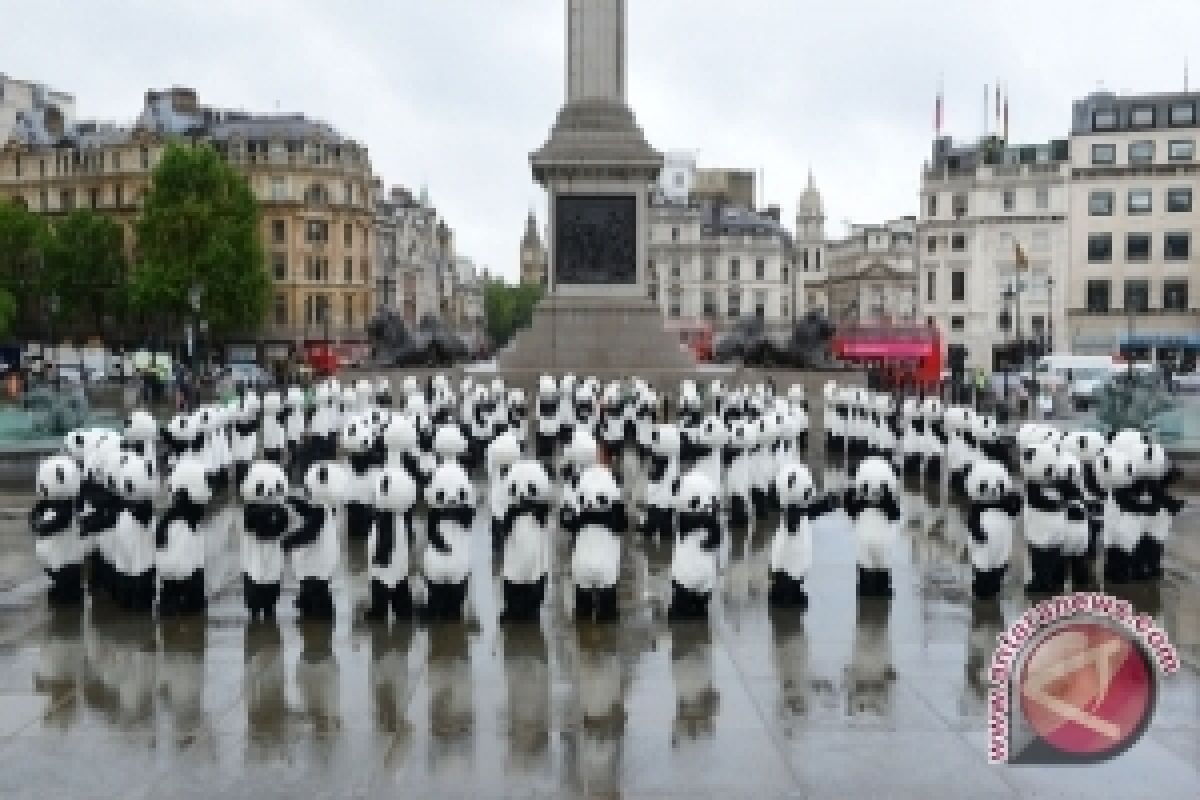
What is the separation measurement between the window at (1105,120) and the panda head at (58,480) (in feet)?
256

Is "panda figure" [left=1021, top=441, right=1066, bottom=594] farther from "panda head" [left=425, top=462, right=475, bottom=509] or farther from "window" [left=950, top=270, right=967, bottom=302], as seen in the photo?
"window" [left=950, top=270, right=967, bottom=302]

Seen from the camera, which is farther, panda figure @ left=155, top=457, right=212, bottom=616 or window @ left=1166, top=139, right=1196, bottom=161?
window @ left=1166, top=139, right=1196, bottom=161

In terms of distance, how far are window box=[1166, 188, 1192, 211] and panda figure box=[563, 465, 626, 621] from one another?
248ft

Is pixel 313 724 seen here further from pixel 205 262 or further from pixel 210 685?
pixel 205 262

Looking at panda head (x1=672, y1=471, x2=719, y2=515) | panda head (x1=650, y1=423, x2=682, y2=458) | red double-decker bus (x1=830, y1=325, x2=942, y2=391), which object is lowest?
panda head (x1=672, y1=471, x2=719, y2=515)

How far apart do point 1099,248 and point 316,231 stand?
54.4 metres

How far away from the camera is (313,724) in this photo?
8586 mm

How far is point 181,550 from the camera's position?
11.5 metres

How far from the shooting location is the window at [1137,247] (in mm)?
76875

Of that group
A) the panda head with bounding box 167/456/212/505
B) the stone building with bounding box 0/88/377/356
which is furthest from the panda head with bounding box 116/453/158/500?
the stone building with bounding box 0/88/377/356

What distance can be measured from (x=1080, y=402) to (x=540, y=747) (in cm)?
2831

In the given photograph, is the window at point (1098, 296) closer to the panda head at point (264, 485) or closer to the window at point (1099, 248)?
the window at point (1099, 248)

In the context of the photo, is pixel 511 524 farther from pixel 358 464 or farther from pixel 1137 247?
pixel 1137 247

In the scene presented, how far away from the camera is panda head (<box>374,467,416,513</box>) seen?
1148 cm
